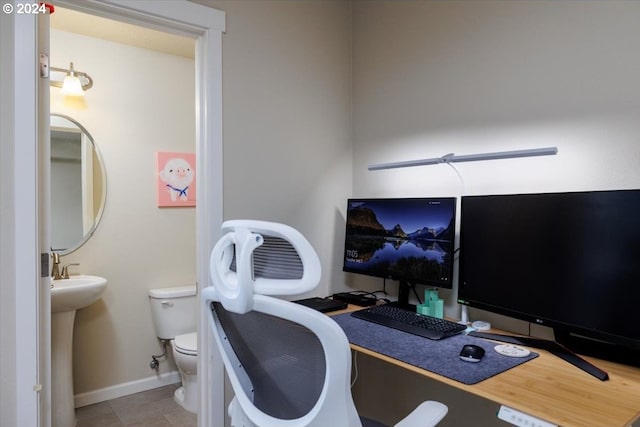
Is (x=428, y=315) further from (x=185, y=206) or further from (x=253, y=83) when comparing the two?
(x=185, y=206)

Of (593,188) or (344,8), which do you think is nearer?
(593,188)

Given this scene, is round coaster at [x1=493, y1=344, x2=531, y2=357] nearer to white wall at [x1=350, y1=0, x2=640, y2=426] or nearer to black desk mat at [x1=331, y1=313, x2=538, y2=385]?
black desk mat at [x1=331, y1=313, x2=538, y2=385]

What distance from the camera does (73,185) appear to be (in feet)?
9.06

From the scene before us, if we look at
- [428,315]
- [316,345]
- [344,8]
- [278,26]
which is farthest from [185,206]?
[316,345]

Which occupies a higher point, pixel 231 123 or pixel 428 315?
pixel 231 123

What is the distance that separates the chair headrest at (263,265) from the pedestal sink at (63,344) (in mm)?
1763

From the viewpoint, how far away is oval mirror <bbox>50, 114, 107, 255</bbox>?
2.68 m

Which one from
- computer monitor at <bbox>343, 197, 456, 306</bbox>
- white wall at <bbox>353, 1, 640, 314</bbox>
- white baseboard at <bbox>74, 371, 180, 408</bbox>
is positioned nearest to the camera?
white wall at <bbox>353, 1, 640, 314</bbox>

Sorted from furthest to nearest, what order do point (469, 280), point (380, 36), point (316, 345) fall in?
point (380, 36)
point (469, 280)
point (316, 345)

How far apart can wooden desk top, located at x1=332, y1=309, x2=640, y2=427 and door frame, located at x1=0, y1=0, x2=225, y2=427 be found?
3.38 ft

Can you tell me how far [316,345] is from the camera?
92cm

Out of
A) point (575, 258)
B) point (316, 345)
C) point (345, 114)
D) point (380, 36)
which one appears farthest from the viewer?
point (345, 114)

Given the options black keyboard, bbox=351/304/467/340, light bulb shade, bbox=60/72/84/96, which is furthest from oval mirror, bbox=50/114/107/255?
black keyboard, bbox=351/304/467/340

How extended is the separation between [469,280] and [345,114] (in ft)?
4.23
